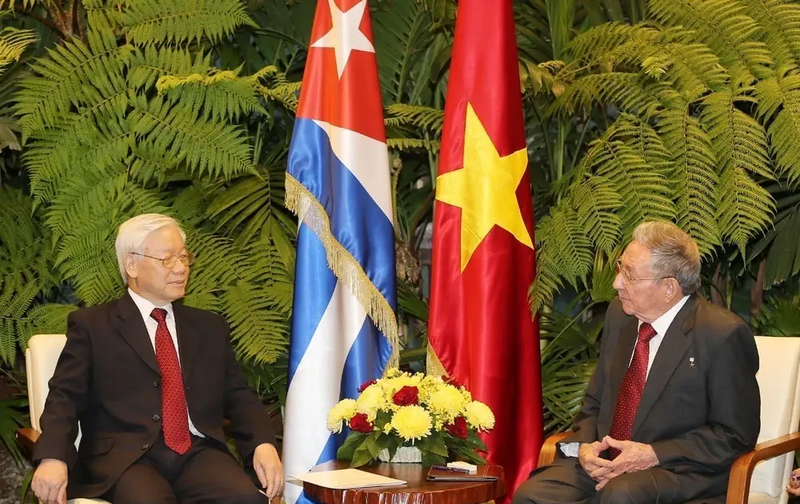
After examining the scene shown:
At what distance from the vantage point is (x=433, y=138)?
546cm

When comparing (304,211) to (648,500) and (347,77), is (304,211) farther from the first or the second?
(648,500)

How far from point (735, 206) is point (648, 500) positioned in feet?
4.39

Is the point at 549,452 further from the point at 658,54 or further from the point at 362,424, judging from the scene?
the point at 658,54

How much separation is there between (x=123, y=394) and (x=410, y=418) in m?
1.05

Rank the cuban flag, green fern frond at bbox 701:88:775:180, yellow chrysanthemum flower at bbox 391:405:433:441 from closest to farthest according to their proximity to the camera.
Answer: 1. yellow chrysanthemum flower at bbox 391:405:433:441
2. green fern frond at bbox 701:88:775:180
3. the cuban flag

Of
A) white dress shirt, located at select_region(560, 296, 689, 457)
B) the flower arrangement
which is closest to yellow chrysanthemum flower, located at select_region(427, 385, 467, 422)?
the flower arrangement

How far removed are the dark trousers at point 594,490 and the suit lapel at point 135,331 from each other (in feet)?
4.34

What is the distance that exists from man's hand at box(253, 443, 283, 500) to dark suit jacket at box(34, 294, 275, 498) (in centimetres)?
9

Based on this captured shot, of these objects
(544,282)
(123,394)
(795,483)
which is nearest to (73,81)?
(123,394)

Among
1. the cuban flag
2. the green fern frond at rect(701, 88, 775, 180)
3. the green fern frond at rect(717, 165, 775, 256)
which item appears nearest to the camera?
the green fern frond at rect(717, 165, 775, 256)

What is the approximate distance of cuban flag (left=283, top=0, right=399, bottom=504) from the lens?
13.6 feet

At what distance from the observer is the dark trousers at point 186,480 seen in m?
3.27

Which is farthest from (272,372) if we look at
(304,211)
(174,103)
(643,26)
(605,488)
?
(643,26)

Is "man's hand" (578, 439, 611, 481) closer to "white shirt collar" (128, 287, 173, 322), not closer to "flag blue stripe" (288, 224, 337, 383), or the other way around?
"flag blue stripe" (288, 224, 337, 383)
